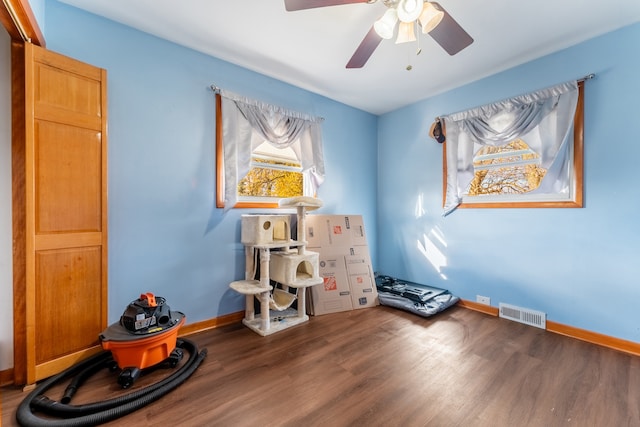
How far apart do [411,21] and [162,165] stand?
2143 millimetres

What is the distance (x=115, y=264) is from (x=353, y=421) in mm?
2006

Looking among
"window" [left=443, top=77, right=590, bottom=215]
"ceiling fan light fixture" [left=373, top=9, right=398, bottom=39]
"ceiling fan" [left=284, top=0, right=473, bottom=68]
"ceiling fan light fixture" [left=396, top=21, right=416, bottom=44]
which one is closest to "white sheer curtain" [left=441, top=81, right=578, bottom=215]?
"window" [left=443, top=77, right=590, bottom=215]

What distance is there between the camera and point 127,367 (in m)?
1.64

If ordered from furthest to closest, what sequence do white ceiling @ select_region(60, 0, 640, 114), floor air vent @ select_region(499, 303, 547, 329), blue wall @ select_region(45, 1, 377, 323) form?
floor air vent @ select_region(499, 303, 547, 329) < blue wall @ select_region(45, 1, 377, 323) < white ceiling @ select_region(60, 0, 640, 114)

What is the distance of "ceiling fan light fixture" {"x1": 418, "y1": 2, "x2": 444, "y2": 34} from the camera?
1477mm

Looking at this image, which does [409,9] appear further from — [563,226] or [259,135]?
[563,226]

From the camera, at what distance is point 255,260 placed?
2.58 m

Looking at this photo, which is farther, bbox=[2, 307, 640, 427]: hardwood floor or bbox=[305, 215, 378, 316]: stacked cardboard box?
bbox=[305, 215, 378, 316]: stacked cardboard box

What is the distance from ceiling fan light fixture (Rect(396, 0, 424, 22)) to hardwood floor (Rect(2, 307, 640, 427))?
2245 millimetres

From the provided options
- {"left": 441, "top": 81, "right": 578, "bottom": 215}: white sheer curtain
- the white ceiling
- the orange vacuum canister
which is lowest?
the orange vacuum canister

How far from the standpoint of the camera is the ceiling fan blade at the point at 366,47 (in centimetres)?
171

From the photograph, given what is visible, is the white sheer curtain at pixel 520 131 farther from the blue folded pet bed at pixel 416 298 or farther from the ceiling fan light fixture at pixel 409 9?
the ceiling fan light fixture at pixel 409 9

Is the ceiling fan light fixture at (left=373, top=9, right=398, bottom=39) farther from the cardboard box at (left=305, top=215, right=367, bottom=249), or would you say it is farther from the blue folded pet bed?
the blue folded pet bed

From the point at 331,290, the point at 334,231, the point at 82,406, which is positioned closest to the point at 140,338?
the point at 82,406
